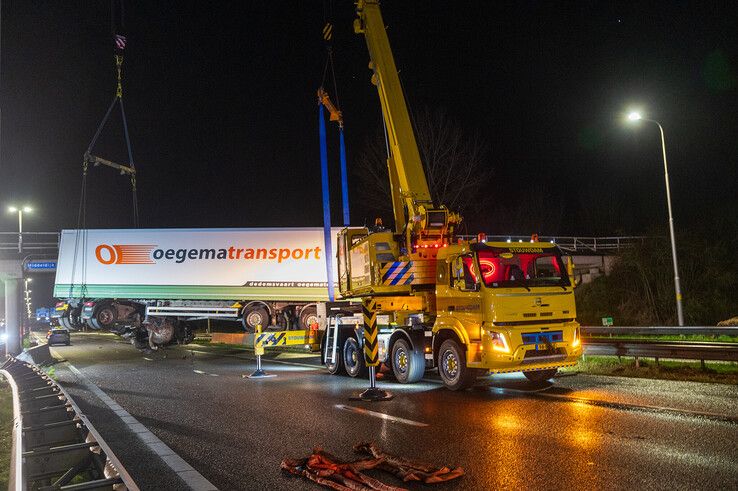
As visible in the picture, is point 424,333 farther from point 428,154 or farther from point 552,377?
point 428,154

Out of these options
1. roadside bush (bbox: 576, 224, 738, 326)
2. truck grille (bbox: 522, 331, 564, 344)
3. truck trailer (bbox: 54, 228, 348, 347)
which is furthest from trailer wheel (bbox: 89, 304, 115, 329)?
roadside bush (bbox: 576, 224, 738, 326)

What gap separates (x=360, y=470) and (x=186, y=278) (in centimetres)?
2003

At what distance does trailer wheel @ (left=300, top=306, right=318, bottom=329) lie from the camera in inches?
902

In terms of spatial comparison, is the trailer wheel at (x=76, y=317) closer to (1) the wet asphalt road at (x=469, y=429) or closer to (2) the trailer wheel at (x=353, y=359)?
(1) the wet asphalt road at (x=469, y=429)

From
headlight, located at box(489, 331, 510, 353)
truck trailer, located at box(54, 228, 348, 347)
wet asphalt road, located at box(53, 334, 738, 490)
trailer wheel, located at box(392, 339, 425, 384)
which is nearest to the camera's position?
wet asphalt road, located at box(53, 334, 738, 490)

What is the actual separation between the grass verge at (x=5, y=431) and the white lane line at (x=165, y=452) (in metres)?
1.47

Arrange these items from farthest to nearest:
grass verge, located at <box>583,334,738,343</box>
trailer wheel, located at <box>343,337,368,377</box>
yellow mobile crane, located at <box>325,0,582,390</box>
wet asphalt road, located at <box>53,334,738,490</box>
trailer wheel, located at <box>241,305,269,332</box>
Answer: trailer wheel, located at <box>241,305,269,332</box> → grass verge, located at <box>583,334,738,343</box> → trailer wheel, located at <box>343,337,368,377</box> → yellow mobile crane, located at <box>325,0,582,390</box> → wet asphalt road, located at <box>53,334,738,490</box>

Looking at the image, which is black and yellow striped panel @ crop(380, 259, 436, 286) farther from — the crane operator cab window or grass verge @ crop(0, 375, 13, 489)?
grass verge @ crop(0, 375, 13, 489)

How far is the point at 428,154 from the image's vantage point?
28.2 metres

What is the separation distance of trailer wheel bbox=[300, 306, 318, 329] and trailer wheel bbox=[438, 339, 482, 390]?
12364mm

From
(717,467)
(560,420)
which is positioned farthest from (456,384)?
(717,467)

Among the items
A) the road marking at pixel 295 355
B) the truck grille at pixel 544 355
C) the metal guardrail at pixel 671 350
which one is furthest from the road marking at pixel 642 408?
the road marking at pixel 295 355

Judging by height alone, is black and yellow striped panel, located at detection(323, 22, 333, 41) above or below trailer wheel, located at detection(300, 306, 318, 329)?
above

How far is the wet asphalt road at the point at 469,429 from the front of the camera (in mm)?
5332
